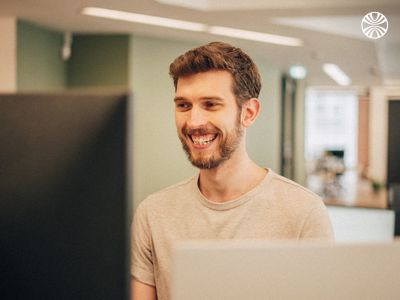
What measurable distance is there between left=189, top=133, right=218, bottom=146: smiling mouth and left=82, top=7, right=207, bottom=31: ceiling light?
3.28m

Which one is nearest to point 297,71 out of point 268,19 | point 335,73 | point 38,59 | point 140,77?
point 335,73

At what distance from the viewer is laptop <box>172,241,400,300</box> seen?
63 centimetres

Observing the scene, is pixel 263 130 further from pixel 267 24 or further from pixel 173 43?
pixel 267 24

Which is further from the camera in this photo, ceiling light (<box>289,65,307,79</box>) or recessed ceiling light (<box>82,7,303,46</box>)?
ceiling light (<box>289,65,307,79</box>)

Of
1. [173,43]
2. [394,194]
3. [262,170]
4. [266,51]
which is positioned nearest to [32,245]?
[262,170]

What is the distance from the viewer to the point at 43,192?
622 mm

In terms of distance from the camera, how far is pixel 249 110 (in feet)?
4.62

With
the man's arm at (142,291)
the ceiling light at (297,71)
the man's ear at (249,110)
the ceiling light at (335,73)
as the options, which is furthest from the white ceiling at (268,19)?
the man's arm at (142,291)

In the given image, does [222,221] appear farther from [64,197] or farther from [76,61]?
[76,61]

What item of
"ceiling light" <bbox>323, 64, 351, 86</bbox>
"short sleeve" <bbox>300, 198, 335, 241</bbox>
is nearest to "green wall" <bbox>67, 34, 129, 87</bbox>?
"ceiling light" <bbox>323, 64, 351, 86</bbox>

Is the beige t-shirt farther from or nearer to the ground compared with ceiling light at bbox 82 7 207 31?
nearer to the ground

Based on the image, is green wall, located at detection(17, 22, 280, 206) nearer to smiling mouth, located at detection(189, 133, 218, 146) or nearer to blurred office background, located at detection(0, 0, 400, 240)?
blurred office background, located at detection(0, 0, 400, 240)

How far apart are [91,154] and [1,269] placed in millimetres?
172

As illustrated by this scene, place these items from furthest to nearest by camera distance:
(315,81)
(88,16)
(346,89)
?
(346,89) < (315,81) < (88,16)
